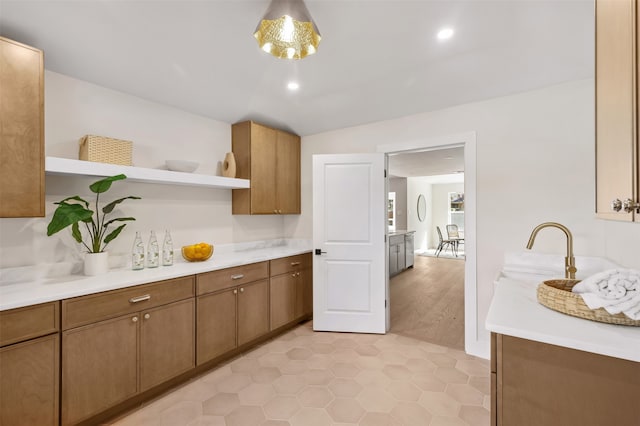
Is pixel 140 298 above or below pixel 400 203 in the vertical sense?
below

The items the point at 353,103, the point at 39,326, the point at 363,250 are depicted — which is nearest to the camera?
the point at 39,326

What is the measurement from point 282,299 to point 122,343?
5.06 ft

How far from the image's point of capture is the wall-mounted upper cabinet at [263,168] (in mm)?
3268

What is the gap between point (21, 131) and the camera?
1.71 m

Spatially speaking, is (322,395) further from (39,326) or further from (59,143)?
(59,143)

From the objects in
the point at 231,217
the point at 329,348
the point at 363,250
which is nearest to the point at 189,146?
the point at 231,217

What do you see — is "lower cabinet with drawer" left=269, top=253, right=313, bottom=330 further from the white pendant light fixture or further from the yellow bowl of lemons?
the white pendant light fixture

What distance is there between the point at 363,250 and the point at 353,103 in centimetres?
158

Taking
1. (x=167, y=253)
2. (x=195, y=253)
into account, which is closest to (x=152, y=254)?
(x=167, y=253)

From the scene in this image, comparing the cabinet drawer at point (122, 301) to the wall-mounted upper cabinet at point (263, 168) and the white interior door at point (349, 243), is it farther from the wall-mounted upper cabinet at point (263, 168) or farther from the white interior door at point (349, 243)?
the white interior door at point (349, 243)

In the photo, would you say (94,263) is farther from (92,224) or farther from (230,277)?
(230,277)

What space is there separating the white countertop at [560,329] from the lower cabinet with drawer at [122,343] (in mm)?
2077

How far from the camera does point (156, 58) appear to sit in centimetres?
216

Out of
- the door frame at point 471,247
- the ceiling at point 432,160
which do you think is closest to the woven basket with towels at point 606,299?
the door frame at point 471,247
